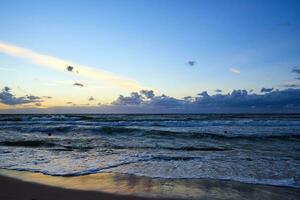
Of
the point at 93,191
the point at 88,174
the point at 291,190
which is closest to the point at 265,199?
the point at 291,190

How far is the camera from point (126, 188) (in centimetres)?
762

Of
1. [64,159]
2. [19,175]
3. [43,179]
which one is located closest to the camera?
[43,179]

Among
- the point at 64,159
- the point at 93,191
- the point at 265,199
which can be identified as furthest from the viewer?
the point at 64,159

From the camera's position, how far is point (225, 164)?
35.9 feet

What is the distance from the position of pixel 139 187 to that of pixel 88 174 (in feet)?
6.92

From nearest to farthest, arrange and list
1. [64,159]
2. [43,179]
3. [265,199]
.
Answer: [265,199] → [43,179] → [64,159]

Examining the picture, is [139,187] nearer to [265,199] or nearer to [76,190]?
[76,190]

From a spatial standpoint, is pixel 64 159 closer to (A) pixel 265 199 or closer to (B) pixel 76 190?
(B) pixel 76 190

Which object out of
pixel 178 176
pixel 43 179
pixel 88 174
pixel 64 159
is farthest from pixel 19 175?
pixel 178 176

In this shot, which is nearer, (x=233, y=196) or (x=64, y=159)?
(x=233, y=196)

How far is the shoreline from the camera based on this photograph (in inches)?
272

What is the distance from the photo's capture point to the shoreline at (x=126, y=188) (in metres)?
6.90

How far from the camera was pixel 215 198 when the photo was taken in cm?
677

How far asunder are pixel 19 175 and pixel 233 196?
6001mm
